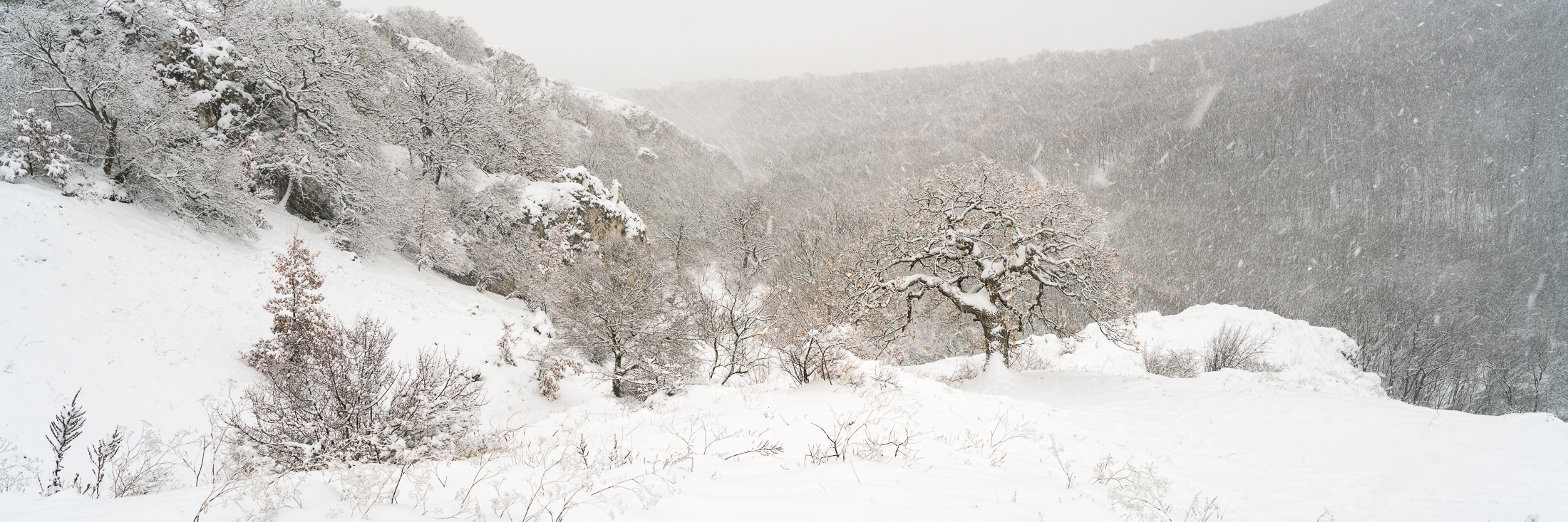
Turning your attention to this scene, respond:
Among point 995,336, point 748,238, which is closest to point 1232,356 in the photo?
point 995,336

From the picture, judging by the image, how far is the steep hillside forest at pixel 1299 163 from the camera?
67375mm

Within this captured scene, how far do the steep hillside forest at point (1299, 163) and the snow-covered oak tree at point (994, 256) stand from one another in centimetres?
2555

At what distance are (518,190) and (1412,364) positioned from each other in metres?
50.8


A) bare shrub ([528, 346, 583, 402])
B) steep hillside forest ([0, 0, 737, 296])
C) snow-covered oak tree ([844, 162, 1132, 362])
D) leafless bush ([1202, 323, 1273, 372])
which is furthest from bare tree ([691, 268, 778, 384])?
leafless bush ([1202, 323, 1273, 372])

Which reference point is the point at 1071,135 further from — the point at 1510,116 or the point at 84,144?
the point at 84,144

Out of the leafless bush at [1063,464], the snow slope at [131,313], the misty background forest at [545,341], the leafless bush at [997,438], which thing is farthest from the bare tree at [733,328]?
the leafless bush at [1063,464]

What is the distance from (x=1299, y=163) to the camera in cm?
14900

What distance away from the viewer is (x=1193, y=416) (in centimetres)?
912

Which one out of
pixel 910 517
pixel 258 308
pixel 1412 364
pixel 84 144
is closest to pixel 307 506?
pixel 910 517

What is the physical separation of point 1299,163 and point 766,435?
205115 mm

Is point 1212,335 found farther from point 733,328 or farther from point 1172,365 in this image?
point 733,328

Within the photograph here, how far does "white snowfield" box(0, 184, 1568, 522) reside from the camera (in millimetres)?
3016

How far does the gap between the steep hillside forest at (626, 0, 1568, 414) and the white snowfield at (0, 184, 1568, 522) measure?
2760 centimetres

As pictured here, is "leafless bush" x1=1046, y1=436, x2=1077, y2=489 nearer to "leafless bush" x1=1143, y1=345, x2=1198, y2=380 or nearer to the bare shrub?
"leafless bush" x1=1143, y1=345, x2=1198, y2=380
